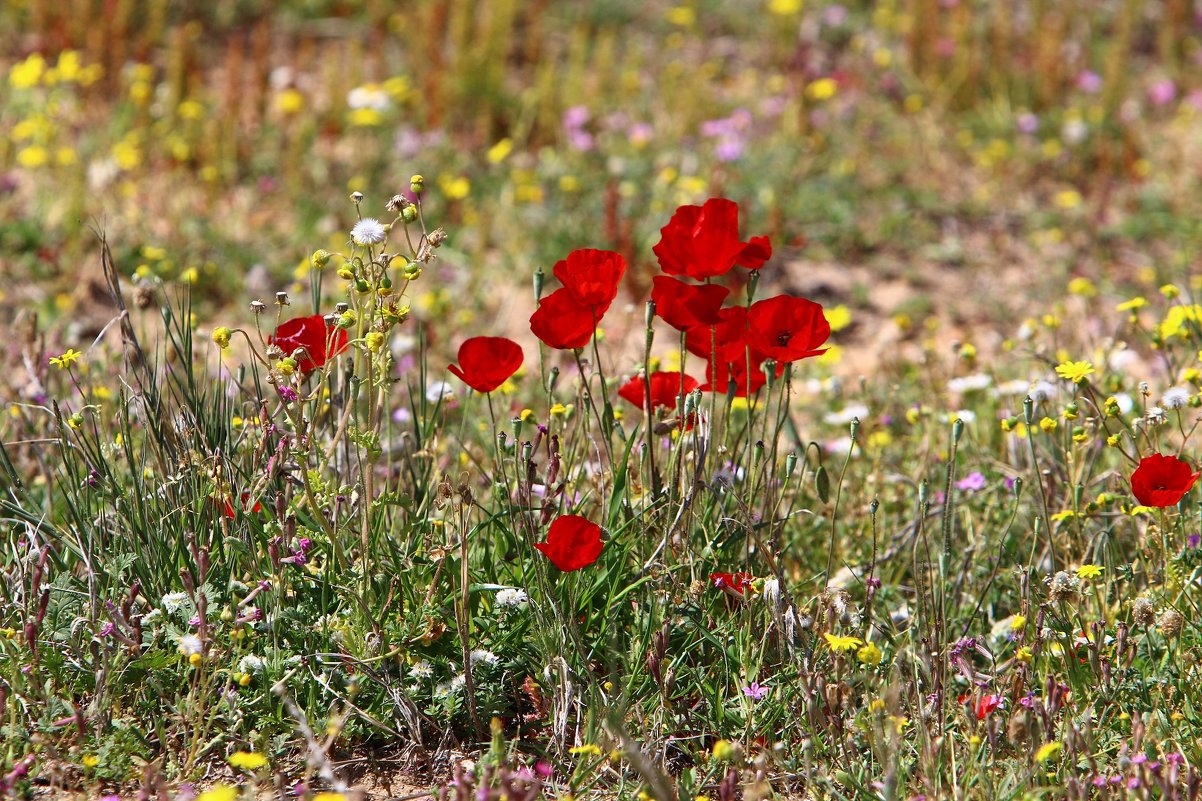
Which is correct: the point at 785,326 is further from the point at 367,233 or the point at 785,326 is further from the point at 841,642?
the point at 367,233

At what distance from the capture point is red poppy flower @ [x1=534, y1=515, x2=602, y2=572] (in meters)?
2.11

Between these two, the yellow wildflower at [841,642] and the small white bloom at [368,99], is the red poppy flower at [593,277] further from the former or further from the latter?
the small white bloom at [368,99]

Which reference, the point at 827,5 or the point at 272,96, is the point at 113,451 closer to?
the point at 272,96

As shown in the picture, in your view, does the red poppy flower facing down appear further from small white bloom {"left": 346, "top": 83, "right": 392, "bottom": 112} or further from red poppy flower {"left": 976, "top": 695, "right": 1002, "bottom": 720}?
small white bloom {"left": 346, "top": 83, "right": 392, "bottom": 112}

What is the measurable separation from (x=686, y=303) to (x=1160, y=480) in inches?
33.6

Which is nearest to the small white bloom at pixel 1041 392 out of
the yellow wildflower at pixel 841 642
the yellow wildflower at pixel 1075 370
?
the yellow wildflower at pixel 1075 370

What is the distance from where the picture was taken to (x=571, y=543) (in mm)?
2123

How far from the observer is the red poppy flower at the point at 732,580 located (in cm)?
234

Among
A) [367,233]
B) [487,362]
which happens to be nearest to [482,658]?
[487,362]

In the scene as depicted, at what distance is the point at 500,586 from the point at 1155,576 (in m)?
1.33

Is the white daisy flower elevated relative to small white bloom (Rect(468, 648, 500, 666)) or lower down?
elevated

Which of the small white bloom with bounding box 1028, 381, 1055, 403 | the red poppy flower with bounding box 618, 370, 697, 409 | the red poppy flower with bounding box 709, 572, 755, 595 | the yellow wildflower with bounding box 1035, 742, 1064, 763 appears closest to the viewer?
the yellow wildflower with bounding box 1035, 742, 1064, 763

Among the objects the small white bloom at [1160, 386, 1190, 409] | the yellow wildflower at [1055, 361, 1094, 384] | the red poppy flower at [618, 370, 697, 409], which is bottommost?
the red poppy flower at [618, 370, 697, 409]

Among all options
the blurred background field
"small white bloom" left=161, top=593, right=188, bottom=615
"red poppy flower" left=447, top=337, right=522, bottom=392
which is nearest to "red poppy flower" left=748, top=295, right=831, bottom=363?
"red poppy flower" left=447, top=337, right=522, bottom=392
